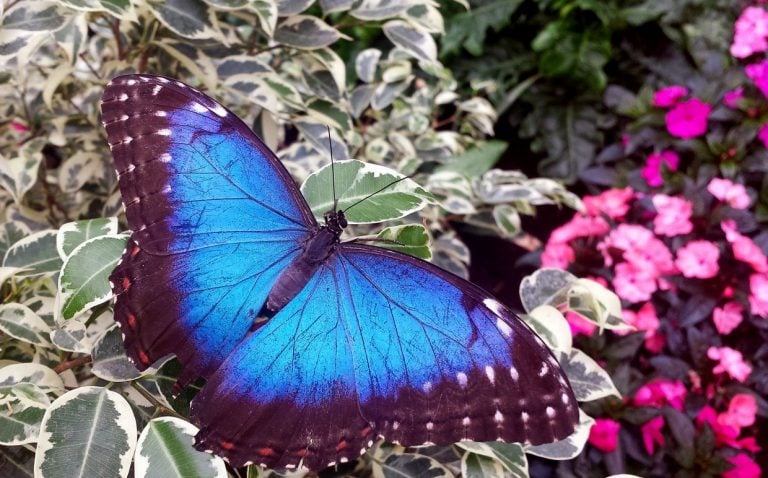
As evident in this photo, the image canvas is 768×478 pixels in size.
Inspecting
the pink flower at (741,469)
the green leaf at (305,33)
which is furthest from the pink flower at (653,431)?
the green leaf at (305,33)

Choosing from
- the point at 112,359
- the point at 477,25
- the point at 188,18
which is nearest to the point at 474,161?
the point at 477,25

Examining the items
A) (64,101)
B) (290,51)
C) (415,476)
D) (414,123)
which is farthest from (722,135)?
(64,101)

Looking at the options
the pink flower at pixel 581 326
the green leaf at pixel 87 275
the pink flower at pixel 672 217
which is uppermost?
the green leaf at pixel 87 275

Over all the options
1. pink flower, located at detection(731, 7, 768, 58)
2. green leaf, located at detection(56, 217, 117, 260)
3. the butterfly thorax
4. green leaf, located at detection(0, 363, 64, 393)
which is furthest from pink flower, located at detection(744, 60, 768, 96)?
green leaf, located at detection(0, 363, 64, 393)

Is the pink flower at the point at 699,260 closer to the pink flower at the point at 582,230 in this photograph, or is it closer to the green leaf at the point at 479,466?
the pink flower at the point at 582,230

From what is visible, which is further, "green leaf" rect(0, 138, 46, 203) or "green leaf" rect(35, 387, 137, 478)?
"green leaf" rect(0, 138, 46, 203)

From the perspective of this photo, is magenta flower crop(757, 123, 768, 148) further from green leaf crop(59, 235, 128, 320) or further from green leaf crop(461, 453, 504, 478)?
green leaf crop(59, 235, 128, 320)
